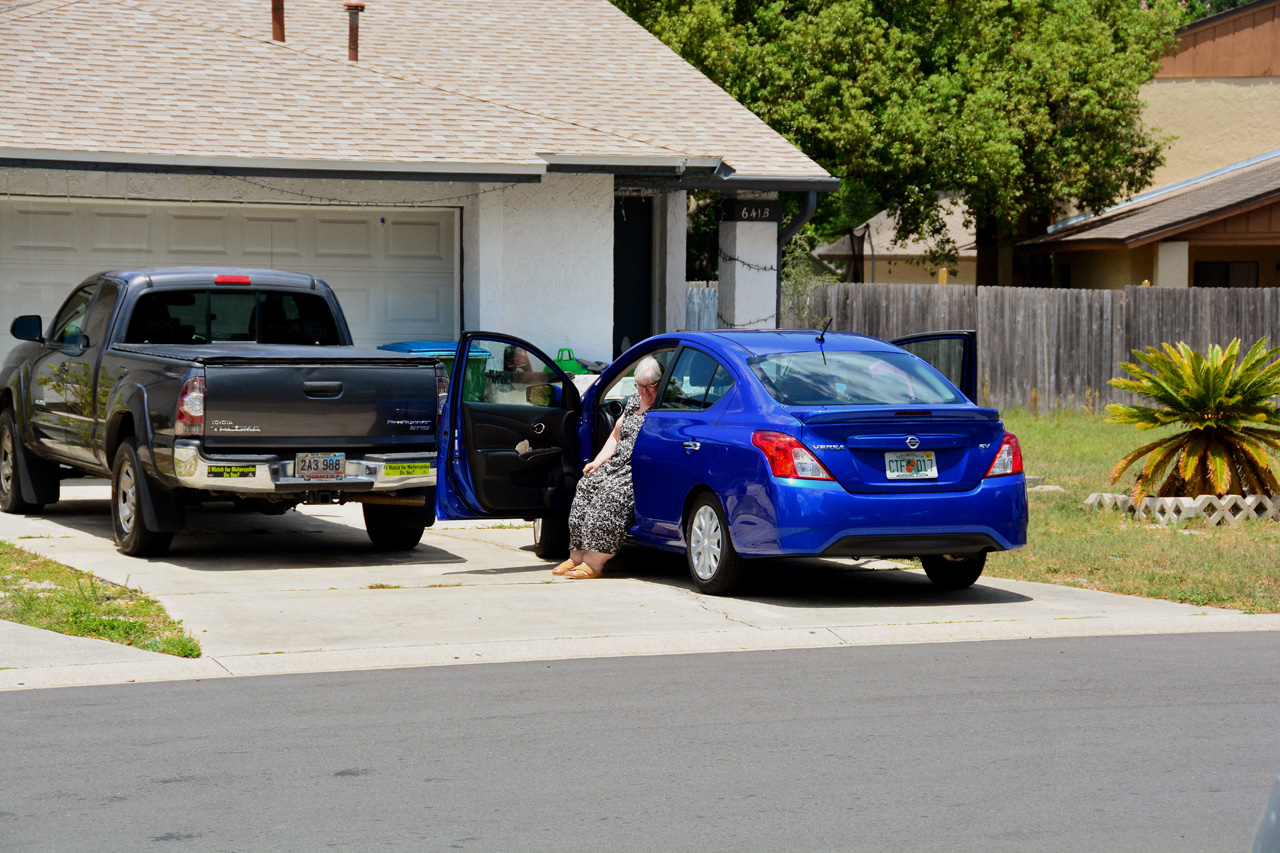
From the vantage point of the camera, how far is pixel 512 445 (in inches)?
424

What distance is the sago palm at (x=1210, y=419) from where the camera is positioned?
13266 millimetres

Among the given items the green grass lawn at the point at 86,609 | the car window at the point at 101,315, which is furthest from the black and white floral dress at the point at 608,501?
the car window at the point at 101,315

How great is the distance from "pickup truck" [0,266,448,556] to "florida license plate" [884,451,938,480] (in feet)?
10.7

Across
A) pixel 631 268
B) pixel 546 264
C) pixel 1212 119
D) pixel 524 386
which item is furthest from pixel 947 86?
pixel 524 386

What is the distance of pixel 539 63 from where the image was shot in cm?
2067

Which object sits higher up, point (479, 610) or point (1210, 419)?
point (1210, 419)

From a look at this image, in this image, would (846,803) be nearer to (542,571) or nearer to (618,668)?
(618,668)

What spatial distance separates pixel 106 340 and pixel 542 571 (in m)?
3.71

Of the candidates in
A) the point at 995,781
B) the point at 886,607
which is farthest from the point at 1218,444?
the point at 995,781

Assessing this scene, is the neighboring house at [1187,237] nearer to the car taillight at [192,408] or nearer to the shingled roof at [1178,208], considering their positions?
the shingled roof at [1178,208]

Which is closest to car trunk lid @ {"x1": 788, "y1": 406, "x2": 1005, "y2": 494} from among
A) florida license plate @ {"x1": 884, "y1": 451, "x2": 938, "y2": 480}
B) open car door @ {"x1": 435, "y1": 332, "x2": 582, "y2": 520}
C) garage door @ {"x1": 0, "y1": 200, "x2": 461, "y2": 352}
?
florida license plate @ {"x1": 884, "y1": 451, "x2": 938, "y2": 480}

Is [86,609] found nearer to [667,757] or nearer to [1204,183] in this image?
[667,757]

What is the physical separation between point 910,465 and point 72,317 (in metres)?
7.06

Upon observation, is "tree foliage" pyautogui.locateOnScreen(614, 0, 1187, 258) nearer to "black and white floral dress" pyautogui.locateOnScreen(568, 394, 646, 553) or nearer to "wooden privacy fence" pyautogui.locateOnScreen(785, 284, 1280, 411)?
"wooden privacy fence" pyautogui.locateOnScreen(785, 284, 1280, 411)
